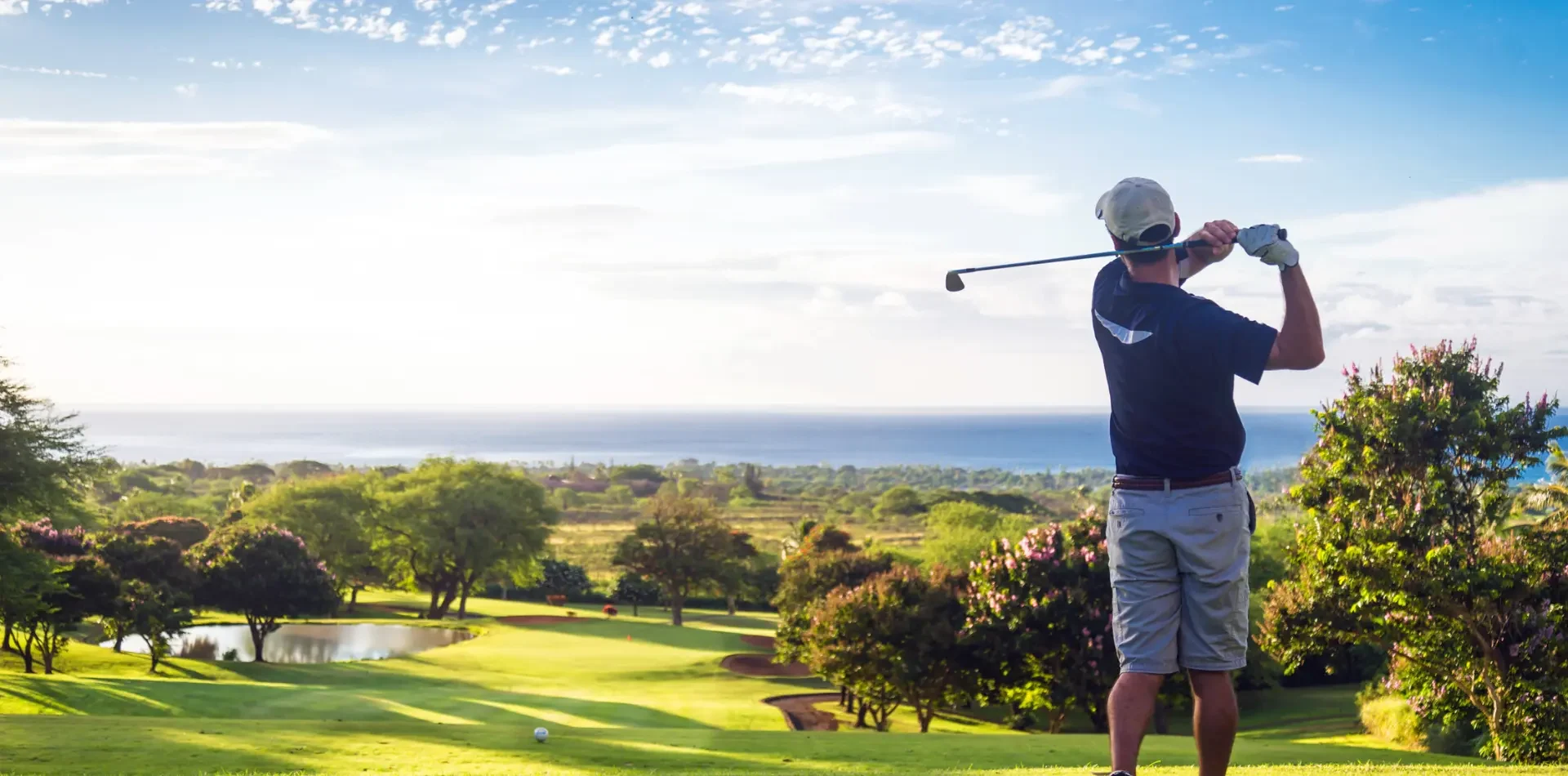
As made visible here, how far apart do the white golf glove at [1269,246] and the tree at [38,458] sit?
26071 mm

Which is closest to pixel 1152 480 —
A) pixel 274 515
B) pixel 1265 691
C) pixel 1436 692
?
pixel 1436 692

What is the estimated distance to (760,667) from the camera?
42.2m

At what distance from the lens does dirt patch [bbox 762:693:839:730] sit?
29.5 meters

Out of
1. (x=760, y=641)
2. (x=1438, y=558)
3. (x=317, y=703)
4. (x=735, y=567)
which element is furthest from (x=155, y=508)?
(x=1438, y=558)

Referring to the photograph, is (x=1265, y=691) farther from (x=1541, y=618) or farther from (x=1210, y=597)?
(x=1210, y=597)

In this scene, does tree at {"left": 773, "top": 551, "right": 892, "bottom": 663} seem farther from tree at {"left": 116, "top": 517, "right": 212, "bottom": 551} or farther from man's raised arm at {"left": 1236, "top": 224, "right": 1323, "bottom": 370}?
man's raised arm at {"left": 1236, "top": 224, "right": 1323, "bottom": 370}

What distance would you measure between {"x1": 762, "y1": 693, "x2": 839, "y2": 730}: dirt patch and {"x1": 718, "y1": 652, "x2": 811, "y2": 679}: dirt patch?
4.59 m

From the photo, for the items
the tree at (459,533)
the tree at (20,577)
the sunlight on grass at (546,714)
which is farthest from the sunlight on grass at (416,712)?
the tree at (459,533)

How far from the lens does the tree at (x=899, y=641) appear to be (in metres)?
27.1

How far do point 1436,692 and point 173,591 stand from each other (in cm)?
3345

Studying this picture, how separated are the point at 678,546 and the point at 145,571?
23574 mm

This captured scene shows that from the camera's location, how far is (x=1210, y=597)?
448cm

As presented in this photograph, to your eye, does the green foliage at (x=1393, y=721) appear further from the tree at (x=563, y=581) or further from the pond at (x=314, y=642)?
the tree at (x=563, y=581)

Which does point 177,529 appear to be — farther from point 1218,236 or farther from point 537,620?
point 1218,236
